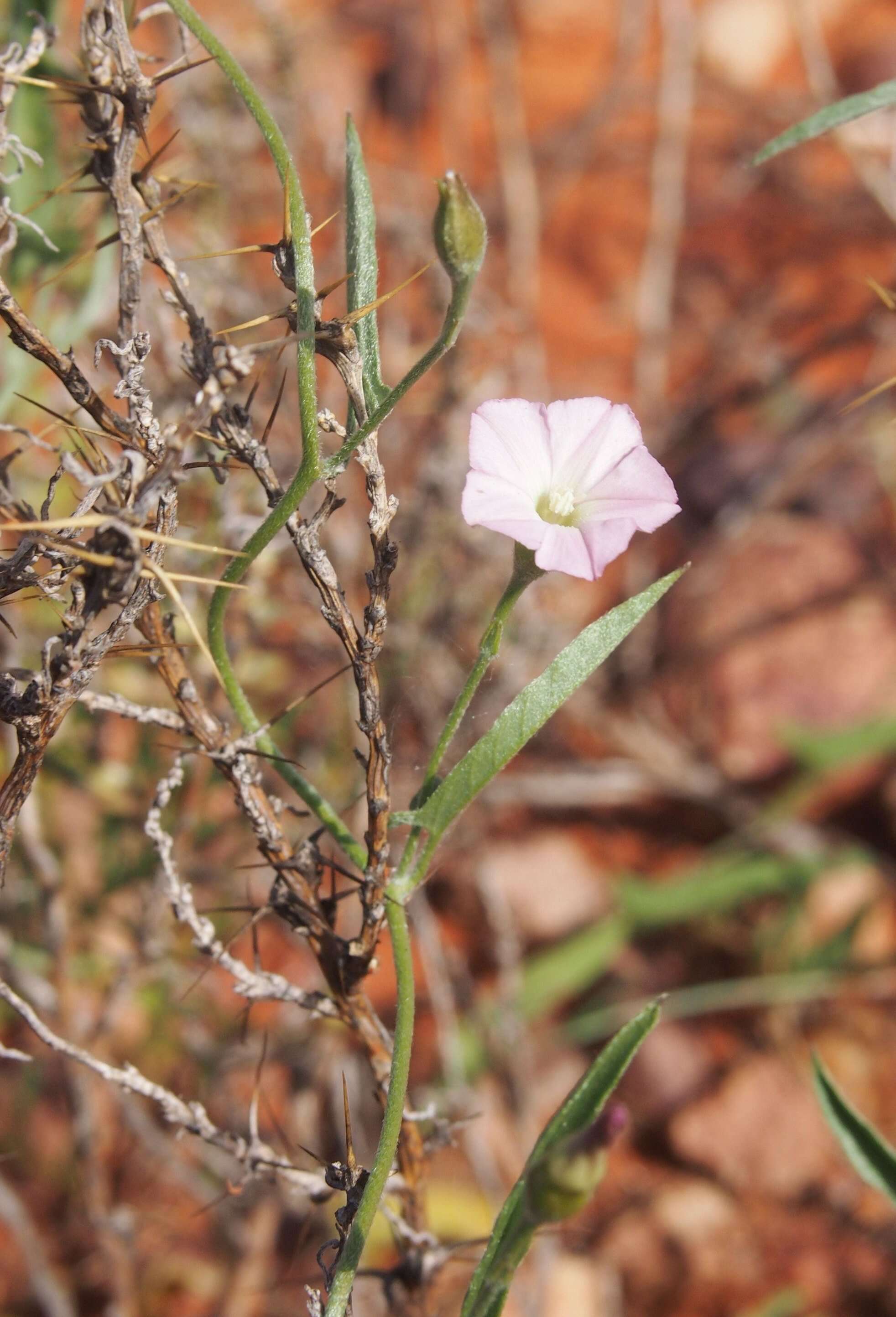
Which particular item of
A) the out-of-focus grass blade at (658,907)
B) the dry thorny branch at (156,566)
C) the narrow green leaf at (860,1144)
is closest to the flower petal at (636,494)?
the dry thorny branch at (156,566)

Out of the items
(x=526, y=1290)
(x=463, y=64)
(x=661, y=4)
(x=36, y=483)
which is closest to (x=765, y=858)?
(x=526, y=1290)

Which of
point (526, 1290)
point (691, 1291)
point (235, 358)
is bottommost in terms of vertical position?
point (691, 1291)

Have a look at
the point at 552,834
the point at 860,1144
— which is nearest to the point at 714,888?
the point at 552,834

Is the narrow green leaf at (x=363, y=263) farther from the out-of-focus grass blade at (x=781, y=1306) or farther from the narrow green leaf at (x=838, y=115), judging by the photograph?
the out-of-focus grass blade at (x=781, y=1306)

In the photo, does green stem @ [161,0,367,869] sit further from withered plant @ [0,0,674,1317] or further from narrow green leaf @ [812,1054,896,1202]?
narrow green leaf @ [812,1054,896,1202]

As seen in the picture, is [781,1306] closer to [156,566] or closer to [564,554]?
[564,554]

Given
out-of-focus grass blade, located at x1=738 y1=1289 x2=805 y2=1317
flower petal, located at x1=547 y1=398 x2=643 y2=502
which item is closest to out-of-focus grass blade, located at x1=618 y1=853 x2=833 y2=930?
out-of-focus grass blade, located at x1=738 y1=1289 x2=805 y2=1317

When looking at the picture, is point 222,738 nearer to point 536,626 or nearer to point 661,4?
point 536,626
